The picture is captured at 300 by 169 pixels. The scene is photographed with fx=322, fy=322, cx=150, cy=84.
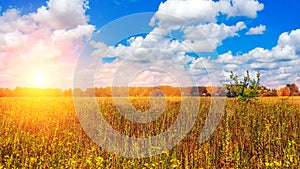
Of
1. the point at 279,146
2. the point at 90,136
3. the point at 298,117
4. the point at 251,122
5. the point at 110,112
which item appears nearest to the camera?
the point at 279,146

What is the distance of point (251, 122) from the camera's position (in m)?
10.2

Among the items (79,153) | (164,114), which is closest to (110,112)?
(164,114)

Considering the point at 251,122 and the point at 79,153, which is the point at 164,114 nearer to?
the point at 251,122

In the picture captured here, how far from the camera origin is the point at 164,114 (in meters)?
11.4

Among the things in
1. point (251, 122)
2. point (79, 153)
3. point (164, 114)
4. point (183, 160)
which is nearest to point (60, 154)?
point (79, 153)

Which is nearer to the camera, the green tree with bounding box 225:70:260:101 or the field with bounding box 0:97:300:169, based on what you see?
the field with bounding box 0:97:300:169

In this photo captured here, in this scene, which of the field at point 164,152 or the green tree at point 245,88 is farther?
the green tree at point 245,88

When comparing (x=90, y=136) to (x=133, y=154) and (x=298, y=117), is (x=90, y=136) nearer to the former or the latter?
(x=133, y=154)

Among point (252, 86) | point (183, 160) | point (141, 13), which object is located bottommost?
point (183, 160)

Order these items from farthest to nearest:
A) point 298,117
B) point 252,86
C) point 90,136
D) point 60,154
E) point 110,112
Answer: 1. point 252,86
2. point 110,112
3. point 298,117
4. point 90,136
5. point 60,154

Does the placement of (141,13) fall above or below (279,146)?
above

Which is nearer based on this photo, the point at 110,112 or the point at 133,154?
the point at 133,154

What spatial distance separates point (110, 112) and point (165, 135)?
12.3ft

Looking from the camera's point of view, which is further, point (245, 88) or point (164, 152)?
point (245, 88)
